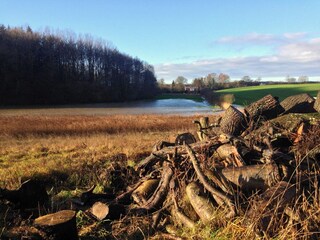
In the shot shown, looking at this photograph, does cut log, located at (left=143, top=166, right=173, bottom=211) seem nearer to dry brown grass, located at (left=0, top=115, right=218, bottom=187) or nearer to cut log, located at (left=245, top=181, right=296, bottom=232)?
cut log, located at (left=245, top=181, right=296, bottom=232)

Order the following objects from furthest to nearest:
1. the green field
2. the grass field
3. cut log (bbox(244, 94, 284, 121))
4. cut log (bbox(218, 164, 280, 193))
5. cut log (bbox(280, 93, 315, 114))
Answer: the green field < cut log (bbox(280, 93, 315, 114)) < cut log (bbox(244, 94, 284, 121)) < cut log (bbox(218, 164, 280, 193)) < the grass field

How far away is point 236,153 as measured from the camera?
6402 millimetres

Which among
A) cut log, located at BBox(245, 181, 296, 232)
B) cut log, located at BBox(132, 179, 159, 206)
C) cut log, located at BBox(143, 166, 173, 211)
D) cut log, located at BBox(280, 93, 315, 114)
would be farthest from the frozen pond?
cut log, located at BBox(245, 181, 296, 232)

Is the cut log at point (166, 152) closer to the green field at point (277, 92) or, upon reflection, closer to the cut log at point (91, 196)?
the cut log at point (91, 196)

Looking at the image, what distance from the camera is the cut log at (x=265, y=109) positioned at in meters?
8.45

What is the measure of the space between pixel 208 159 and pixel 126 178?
2.71m

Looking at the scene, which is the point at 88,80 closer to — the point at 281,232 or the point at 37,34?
the point at 37,34

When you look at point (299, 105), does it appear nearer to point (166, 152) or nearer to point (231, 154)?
point (231, 154)

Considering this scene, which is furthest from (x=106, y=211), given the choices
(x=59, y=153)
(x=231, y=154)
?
(x=59, y=153)

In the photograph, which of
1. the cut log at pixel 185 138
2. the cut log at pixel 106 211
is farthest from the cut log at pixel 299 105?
the cut log at pixel 106 211

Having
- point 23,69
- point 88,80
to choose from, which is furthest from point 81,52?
point 23,69

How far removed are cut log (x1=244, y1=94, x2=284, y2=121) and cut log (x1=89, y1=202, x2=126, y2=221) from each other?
3.80 m

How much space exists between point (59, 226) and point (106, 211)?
1223mm

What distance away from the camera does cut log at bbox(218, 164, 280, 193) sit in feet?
18.5
